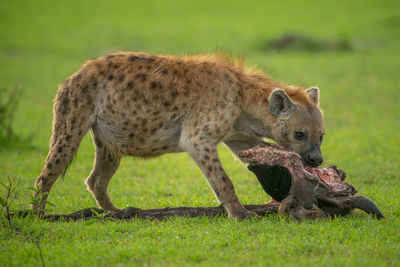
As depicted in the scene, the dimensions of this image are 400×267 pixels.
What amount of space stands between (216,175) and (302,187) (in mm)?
749

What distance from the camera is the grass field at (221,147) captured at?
13.1 feet

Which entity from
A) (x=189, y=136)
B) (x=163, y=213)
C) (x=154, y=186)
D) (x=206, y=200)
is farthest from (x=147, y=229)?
(x=154, y=186)

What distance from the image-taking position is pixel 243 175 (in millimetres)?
7477

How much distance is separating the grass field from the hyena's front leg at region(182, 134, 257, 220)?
0.52 ft

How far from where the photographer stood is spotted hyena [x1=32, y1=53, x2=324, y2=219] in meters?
5.04

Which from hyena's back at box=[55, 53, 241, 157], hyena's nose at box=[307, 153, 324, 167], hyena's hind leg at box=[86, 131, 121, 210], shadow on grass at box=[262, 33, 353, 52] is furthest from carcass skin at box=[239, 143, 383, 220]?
shadow on grass at box=[262, 33, 353, 52]

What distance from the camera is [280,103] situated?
201 inches

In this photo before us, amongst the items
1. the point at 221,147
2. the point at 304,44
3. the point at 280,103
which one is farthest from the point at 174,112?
the point at 304,44

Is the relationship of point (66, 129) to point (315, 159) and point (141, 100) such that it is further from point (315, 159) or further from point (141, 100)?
point (315, 159)

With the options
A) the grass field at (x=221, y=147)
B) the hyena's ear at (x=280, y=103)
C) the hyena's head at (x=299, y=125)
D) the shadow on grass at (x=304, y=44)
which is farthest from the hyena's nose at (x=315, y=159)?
the shadow on grass at (x=304, y=44)

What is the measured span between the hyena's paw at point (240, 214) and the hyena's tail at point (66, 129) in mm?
1547

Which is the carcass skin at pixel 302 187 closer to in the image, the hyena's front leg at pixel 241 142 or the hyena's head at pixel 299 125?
the hyena's head at pixel 299 125

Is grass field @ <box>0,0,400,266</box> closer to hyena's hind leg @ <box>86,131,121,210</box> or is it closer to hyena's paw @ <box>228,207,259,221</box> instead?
hyena's paw @ <box>228,207,259,221</box>

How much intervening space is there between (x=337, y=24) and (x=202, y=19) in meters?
5.96
